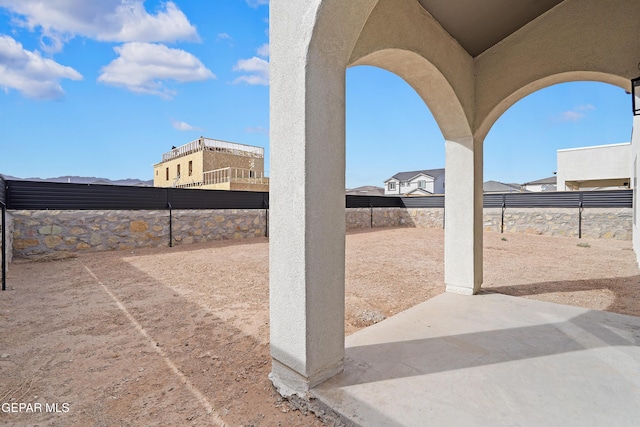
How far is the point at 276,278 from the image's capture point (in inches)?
75.6

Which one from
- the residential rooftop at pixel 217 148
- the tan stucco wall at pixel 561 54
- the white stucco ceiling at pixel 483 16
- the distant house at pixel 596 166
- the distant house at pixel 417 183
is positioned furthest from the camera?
the distant house at pixel 417 183

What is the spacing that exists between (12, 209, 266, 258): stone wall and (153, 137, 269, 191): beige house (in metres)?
10.2

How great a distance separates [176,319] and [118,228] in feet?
18.1

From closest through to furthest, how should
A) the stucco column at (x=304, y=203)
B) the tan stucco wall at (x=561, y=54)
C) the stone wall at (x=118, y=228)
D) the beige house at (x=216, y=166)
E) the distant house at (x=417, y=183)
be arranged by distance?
the stucco column at (x=304, y=203) → the tan stucco wall at (x=561, y=54) → the stone wall at (x=118, y=228) → the beige house at (x=216, y=166) → the distant house at (x=417, y=183)

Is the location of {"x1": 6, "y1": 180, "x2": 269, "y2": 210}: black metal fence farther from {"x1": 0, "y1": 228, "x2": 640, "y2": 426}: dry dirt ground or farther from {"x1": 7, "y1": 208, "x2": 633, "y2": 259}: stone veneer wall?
{"x1": 0, "y1": 228, "x2": 640, "y2": 426}: dry dirt ground

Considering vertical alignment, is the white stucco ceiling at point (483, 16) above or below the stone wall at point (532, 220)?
above

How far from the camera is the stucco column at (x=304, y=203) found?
68.0 inches

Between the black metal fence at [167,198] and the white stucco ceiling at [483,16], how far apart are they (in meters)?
7.80

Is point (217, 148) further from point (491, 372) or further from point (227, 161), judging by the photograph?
point (491, 372)

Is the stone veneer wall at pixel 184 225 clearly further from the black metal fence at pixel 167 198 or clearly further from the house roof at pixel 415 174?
the house roof at pixel 415 174

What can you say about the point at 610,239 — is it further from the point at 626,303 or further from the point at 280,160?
the point at 280,160

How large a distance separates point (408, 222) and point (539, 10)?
12370 millimetres

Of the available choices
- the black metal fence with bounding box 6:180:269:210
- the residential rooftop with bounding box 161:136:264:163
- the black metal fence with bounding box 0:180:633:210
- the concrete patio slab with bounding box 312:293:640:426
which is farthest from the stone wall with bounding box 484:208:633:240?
the residential rooftop with bounding box 161:136:264:163

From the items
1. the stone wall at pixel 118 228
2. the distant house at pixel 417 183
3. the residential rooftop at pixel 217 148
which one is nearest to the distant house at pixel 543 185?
the distant house at pixel 417 183
